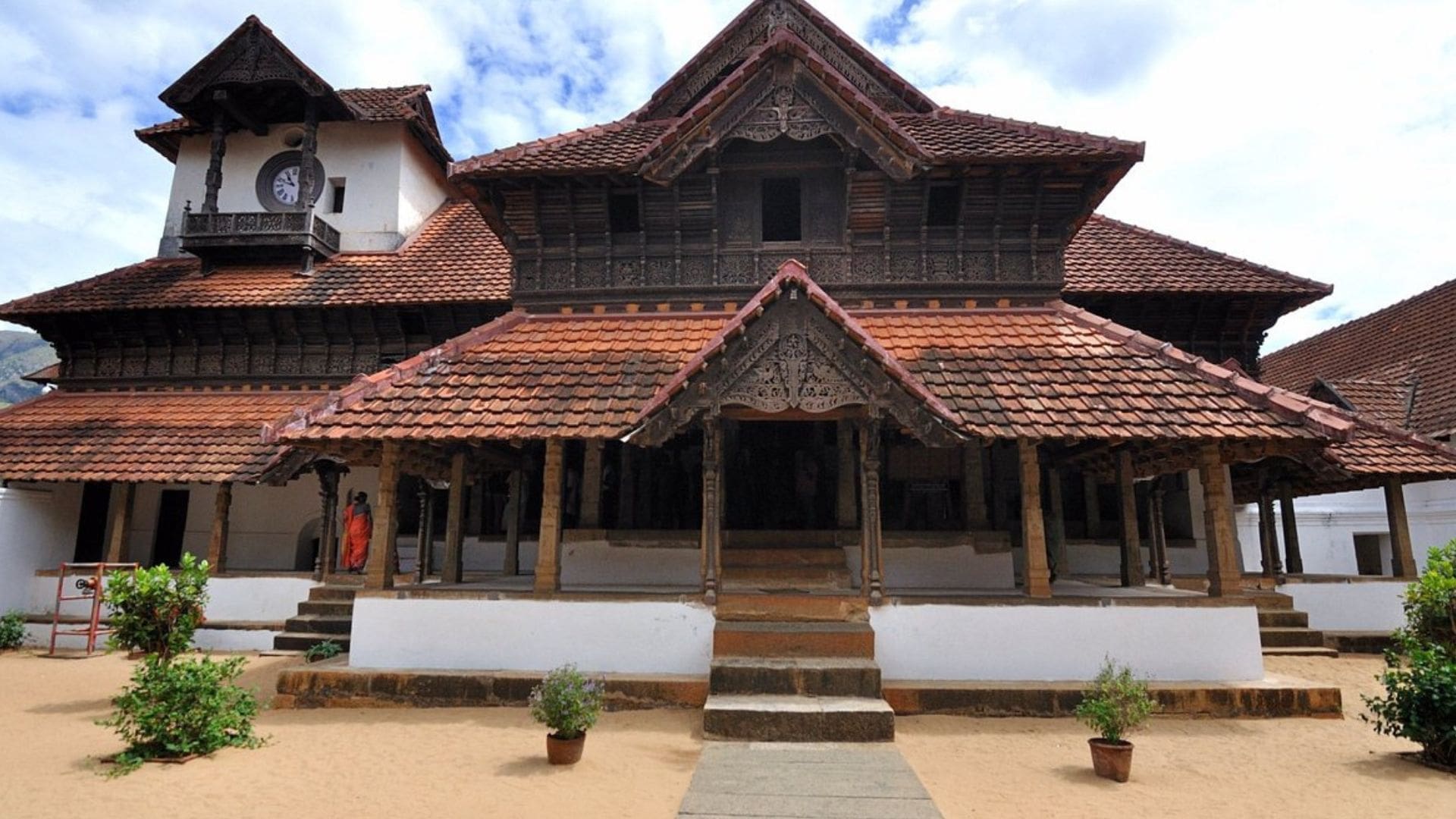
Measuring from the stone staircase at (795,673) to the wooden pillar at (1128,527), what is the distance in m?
4.44

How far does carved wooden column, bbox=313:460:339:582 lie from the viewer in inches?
490

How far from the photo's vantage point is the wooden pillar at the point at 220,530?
12.9m

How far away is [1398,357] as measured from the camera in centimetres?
1772

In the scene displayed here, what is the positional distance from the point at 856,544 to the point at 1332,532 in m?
13.7

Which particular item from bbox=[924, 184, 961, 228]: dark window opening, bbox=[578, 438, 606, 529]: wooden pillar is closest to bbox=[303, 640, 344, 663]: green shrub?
bbox=[578, 438, 606, 529]: wooden pillar

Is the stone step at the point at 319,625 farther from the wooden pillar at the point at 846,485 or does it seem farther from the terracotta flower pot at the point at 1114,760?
the terracotta flower pot at the point at 1114,760

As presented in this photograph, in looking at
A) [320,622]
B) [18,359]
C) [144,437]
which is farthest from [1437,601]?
[18,359]

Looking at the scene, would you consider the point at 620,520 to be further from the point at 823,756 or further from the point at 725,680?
the point at 823,756

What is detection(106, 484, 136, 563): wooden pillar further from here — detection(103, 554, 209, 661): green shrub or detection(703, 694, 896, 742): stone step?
detection(703, 694, 896, 742): stone step

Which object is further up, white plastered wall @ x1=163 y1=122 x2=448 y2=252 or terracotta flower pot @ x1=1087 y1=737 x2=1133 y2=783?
white plastered wall @ x1=163 y1=122 x2=448 y2=252

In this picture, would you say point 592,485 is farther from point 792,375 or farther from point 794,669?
point 794,669

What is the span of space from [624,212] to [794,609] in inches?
242

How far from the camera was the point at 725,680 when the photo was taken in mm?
7164

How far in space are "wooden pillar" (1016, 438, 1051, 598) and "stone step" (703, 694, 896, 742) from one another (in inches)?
101
